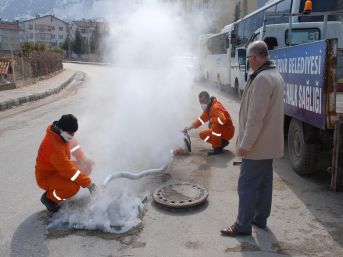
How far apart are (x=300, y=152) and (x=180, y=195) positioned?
1.96 m

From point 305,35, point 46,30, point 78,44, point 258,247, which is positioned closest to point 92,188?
point 258,247

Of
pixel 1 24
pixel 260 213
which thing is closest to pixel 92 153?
pixel 260 213

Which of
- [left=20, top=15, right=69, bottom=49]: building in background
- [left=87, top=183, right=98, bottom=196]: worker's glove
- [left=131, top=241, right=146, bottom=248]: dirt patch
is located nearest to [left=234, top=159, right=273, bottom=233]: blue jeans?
[left=131, top=241, right=146, bottom=248]: dirt patch

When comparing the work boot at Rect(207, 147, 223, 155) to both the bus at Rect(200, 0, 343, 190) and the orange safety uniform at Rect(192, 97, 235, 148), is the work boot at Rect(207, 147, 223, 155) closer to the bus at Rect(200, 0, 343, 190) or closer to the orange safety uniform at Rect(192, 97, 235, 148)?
the orange safety uniform at Rect(192, 97, 235, 148)

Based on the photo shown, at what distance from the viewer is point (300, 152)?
551 cm

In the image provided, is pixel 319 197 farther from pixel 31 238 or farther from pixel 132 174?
pixel 31 238

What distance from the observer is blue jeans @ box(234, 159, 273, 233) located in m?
3.66

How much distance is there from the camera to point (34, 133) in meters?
9.03

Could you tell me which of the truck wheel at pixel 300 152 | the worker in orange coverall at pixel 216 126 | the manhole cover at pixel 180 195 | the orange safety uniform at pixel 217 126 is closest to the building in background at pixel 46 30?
the worker in orange coverall at pixel 216 126

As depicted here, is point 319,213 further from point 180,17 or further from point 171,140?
point 180,17

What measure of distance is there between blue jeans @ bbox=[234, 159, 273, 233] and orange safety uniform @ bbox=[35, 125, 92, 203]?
1.61m

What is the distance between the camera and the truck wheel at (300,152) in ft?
17.5

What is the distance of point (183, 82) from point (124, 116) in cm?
222

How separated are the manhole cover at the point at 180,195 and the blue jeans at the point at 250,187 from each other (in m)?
0.78
